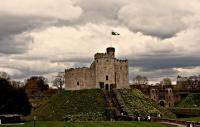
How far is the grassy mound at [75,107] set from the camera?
65.0 metres

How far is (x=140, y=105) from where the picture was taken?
71438 millimetres

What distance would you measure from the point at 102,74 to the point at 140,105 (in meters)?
9.35

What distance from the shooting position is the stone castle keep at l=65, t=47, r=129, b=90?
75.9m

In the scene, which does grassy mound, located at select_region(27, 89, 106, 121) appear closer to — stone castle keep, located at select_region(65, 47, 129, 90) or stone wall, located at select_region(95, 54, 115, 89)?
stone castle keep, located at select_region(65, 47, 129, 90)

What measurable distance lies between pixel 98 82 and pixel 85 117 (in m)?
13.2

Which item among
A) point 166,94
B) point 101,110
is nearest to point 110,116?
point 101,110

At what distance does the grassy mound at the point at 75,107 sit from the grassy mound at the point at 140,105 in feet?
14.7

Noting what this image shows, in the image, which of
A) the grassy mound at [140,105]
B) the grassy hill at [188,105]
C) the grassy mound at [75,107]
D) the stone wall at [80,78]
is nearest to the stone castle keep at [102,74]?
the stone wall at [80,78]

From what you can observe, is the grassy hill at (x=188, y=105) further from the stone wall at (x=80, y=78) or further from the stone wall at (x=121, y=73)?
the stone wall at (x=80, y=78)

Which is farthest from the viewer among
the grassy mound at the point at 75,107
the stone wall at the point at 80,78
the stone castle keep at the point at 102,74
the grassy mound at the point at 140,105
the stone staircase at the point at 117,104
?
the stone wall at the point at 80,78

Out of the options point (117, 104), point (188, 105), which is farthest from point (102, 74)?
point (188, 105)

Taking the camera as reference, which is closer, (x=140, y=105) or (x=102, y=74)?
(x=140, y=105)

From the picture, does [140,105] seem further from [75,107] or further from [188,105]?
[188,105]

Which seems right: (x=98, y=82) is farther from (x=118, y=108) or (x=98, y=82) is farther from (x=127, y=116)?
(x=127, y=116)
